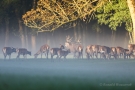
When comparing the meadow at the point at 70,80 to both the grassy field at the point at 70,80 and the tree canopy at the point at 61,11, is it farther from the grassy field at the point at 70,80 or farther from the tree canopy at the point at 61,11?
the tree canopy at the point at 61,11

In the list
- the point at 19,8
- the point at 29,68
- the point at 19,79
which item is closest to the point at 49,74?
the point at 19,79

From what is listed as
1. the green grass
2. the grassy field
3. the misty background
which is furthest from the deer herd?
the green grass

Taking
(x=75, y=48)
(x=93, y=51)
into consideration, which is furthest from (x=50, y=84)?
(x=75, y=48)

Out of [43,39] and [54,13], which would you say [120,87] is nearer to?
[54,13]

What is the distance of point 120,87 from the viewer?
19719 mm

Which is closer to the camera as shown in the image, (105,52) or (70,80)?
(70,80)

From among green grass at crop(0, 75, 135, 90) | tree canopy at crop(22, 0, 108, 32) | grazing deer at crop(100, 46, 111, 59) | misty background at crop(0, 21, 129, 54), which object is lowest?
green grass at crop(0, 75, 135, 90)

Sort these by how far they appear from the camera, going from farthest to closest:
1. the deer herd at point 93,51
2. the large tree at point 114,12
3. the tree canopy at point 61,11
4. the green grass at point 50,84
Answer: the large tree at point 114,12
the deer herd at point 93,51
the tree canopy at point 61,11
the green grass at point 50,84

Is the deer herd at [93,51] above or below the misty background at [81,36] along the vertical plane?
below

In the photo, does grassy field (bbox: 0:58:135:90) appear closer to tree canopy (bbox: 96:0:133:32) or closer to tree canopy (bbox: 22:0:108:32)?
tree canopy (bbox: 22:0:108:32)

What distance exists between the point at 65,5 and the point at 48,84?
49.8 feet

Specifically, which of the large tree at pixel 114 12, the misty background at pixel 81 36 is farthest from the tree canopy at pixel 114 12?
the misty background at pixel 81 36

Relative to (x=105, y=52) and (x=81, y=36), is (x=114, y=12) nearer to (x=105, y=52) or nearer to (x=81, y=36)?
(x=105, y=52)

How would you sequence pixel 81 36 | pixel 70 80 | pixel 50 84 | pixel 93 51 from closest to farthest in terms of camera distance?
pixel 50 84 < pixel 70 80 < pixel 93 51 < pixel 81 36
